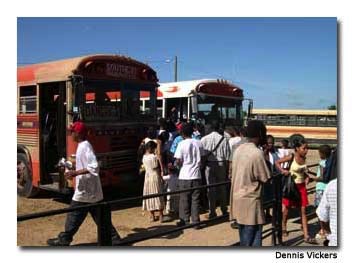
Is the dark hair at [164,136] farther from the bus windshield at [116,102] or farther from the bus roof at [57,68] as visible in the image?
the bus roof at [57,68]

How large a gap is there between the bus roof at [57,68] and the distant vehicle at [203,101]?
2660mm

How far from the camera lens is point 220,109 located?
9891mm

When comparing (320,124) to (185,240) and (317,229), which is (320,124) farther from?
(185,240)

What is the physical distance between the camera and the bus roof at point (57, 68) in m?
6.38

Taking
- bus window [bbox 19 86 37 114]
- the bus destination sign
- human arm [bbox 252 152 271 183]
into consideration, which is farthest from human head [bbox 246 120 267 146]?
bus window [bbox 19 86 37 114]

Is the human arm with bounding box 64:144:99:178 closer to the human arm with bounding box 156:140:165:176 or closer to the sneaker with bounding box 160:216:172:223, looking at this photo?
the human arm with bounding box 156:140:165:176

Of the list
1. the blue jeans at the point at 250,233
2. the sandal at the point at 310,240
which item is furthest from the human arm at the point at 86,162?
the sandal at the point at 310,240

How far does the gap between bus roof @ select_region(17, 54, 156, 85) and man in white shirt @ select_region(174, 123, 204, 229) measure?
1.78m

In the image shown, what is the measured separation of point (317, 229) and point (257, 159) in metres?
2.64

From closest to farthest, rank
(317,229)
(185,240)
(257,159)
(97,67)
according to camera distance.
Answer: (257,159)
(185,240)
(317,229)
(97,67)

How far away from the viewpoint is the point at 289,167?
5766 millimetres
